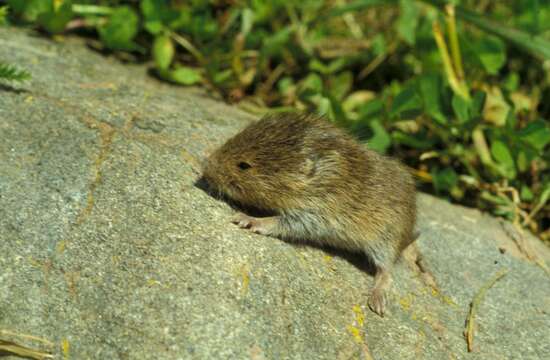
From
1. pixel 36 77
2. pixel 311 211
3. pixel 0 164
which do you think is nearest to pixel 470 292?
pixel 311 211

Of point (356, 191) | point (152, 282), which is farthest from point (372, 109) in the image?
point (152, 282)

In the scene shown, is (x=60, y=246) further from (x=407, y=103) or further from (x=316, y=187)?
(x=407, y=103)

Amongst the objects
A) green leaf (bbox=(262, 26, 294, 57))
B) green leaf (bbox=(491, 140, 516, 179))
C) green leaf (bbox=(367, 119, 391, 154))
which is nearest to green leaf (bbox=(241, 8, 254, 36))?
green leaf (bbox=(262, 26, 294, 57))

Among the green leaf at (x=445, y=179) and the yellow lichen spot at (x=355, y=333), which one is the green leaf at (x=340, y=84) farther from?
the yellow lichen spot at (x=355, y=333)

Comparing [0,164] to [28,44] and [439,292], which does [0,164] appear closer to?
[28,44]

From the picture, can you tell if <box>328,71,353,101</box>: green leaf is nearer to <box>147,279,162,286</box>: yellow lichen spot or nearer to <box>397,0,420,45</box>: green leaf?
<box>397,0,420,45</box>: green leaf

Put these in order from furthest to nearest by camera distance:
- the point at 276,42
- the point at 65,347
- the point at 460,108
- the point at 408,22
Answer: the point at 408,22 → the point at 276,42 → the point at 460,108 → the point at 65,347
